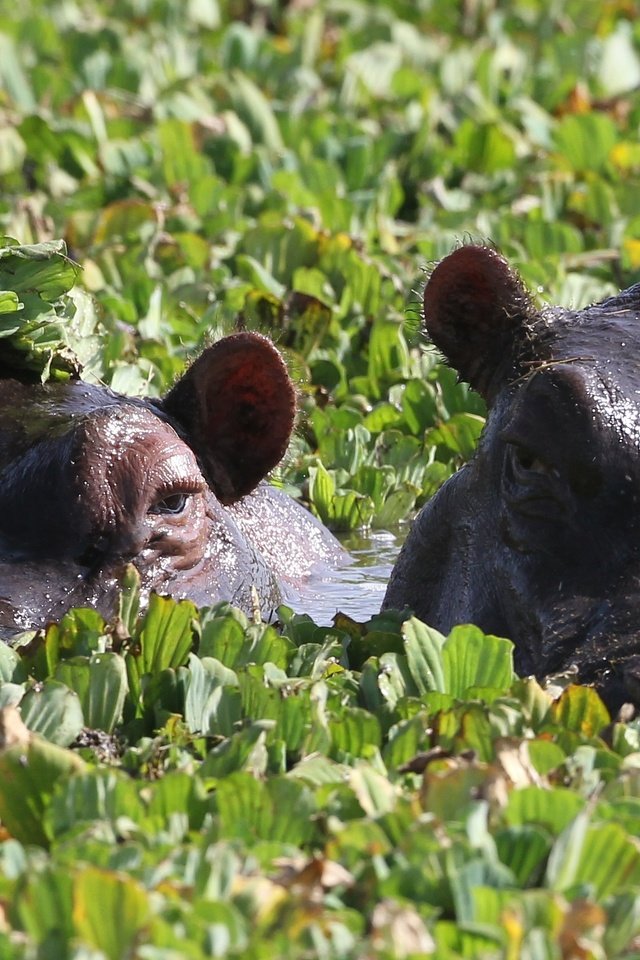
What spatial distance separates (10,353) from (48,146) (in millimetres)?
4613

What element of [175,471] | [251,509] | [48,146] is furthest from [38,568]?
[48,146]

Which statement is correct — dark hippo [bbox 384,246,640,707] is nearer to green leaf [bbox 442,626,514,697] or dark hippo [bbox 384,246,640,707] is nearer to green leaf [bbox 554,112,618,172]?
green leaf [bbox 442,626,514,697]

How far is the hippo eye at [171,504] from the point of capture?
16.5 feet

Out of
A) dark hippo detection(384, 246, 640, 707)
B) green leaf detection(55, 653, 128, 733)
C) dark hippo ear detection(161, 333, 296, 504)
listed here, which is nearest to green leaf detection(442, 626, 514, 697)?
dark hippo detection(384, 246, 640, 707)

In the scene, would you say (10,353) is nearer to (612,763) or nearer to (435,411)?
(435,411)

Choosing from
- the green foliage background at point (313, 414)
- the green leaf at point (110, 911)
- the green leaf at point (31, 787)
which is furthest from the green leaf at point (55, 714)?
the green leaf at point (110, 911)

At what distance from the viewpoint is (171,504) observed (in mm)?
5098

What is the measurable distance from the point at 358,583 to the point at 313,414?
3.34 feet

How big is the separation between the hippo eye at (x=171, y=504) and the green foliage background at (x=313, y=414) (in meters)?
0.50

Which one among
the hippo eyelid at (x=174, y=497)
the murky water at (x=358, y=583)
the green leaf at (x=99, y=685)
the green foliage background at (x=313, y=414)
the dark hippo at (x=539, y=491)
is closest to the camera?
the green foliage background at (x=313, y=414)

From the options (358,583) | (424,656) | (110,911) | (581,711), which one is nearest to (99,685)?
(424,656)

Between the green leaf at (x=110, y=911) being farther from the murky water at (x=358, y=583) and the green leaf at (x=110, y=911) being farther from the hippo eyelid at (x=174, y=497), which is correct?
the murky water at (x=358, y=583)

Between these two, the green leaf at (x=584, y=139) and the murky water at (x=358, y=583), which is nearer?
the murky water at (x=358, y=583)

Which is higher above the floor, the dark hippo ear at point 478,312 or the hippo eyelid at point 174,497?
the dark hippo ear at point 478,312
